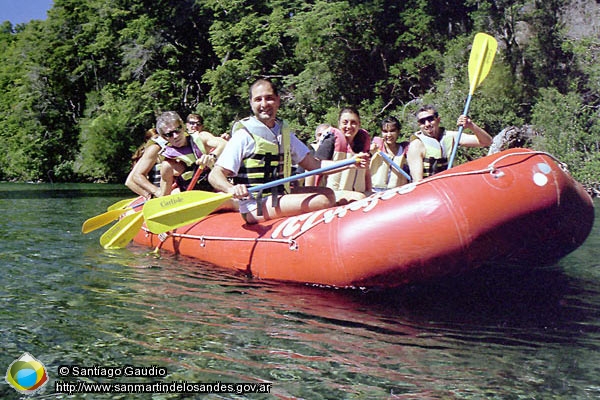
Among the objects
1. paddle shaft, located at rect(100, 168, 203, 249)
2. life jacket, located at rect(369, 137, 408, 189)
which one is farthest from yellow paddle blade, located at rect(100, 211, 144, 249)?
life jacket, located at rect(369, 137, 408, 189)

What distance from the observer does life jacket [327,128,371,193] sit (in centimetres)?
546

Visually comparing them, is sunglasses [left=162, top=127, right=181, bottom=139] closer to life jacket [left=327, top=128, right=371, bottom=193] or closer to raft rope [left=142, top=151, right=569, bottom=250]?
raft rope [left=142, top=151, right=569, bottom=250]

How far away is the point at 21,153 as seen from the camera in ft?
88.8

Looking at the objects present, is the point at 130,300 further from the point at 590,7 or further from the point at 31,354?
the point at 590,7

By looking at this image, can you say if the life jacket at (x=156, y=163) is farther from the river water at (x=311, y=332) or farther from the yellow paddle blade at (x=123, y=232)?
the river water at (x=311, y=332)

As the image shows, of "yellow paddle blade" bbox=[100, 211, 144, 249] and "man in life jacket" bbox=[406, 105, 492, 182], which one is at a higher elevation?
"man in life jacket" bbox=[406, 105, 492, 182]

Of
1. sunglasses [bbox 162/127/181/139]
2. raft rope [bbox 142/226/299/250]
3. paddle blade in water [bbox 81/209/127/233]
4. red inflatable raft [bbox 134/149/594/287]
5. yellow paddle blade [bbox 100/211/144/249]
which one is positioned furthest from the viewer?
paddle blade in water [bbox 81/209/127/233]

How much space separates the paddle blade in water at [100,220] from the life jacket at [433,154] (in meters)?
3.20

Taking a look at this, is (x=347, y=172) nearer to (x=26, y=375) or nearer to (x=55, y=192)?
(x=26, y=375)

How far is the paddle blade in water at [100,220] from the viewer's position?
6355 millimetres

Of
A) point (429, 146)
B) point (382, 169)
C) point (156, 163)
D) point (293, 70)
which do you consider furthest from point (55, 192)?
point (429, 146)

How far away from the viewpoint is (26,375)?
8.89 feet

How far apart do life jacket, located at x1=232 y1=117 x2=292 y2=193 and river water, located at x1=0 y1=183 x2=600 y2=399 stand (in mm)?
745

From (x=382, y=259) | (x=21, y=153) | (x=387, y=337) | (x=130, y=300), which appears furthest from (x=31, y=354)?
(x=21, y=153)
